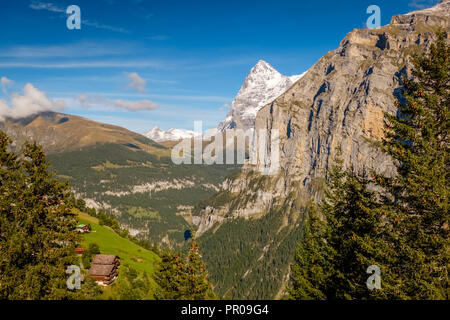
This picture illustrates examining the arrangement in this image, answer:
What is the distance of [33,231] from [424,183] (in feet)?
96.8

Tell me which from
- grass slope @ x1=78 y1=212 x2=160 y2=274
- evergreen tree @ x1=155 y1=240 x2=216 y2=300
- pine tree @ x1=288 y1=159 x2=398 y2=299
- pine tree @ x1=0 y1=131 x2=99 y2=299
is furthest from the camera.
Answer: grass slope @ x1=78 y1=212 x2=160 y2=274

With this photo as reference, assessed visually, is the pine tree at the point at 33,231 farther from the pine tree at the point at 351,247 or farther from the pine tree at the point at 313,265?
the pine tree at the point at 313,265

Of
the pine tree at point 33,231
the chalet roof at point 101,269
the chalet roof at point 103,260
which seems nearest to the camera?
the pine tree at point 33,231

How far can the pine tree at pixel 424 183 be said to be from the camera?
1689 cm

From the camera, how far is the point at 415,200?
61.6 feet

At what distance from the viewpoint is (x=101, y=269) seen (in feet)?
170

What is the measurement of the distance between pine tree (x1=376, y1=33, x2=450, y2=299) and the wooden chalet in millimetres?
46574

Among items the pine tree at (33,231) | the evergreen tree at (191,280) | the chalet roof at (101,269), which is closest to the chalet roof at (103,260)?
the chalet roof at (101,269)

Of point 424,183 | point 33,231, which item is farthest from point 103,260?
point 424,183

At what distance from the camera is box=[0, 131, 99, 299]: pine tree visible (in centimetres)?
2181

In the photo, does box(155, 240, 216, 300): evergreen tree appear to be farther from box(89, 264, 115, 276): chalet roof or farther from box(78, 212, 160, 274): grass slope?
box(78, 212, 160, 274): grass slope

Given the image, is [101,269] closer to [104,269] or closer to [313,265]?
[104,269]

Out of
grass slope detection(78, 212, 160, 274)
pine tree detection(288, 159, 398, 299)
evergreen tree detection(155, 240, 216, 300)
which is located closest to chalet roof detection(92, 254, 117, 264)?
grass slope detection(78, 212, 160, 274)
